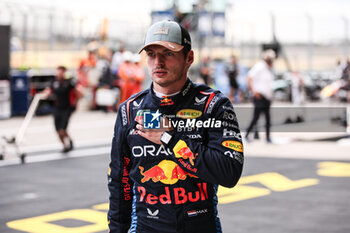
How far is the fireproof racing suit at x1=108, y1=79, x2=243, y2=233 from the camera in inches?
113

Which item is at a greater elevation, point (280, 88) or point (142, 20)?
point (142, 20)

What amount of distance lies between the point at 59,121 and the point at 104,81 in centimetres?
894

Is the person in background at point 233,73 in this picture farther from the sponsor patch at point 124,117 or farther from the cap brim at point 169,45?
the cap brim at point 169,45

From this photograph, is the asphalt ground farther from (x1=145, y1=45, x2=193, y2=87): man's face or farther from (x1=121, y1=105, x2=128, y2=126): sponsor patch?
(x1=145, y1=45, x2=193, y2=87): man's face

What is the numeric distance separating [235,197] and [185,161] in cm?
580

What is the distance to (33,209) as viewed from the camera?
7.88 m

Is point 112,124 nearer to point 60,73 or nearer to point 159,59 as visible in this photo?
point 60,73

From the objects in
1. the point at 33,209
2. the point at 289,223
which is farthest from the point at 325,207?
the point at 33,209

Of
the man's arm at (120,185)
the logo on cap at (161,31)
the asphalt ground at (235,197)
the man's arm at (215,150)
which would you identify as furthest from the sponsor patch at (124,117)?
the asphalt ground at (235,197)

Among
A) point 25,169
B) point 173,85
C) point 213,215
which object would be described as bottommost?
Answer: point 25,169

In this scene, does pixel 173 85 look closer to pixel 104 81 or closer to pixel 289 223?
pixel 289 223

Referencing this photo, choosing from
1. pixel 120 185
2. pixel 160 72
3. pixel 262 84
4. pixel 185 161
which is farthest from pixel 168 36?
pixel 262 84

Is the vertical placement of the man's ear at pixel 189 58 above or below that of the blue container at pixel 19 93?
above

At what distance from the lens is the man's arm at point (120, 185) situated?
3.15 metres
